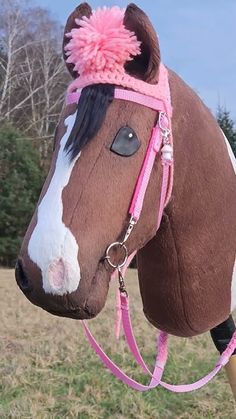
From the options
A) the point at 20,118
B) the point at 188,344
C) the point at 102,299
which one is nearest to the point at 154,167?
the point at 102,299

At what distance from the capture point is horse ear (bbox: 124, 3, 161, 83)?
1251 mm

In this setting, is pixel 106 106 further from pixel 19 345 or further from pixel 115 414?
pixel 19 345

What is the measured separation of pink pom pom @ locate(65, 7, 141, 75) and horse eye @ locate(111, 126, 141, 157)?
132 millimetres

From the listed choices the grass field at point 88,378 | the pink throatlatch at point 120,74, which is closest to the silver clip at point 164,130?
the pink throatlatch at point 120,74

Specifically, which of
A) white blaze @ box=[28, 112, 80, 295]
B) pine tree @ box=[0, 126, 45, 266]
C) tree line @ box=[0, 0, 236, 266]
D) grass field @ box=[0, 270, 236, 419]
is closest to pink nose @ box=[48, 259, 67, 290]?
white blaze @ box=[28, 112, 80, 295]

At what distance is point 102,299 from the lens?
1.18 metres

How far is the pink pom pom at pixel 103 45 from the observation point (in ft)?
4.11

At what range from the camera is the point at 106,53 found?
1.26 meters

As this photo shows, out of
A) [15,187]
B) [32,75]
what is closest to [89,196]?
[15,187]

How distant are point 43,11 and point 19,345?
931 inches

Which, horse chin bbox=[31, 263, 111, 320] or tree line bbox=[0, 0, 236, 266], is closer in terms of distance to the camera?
horse chin bbox=[31, 263, 111, 320]

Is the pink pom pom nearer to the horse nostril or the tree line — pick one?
the horse nostril

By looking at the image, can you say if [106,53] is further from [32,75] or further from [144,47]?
[32,75]

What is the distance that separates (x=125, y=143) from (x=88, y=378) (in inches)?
138
